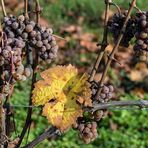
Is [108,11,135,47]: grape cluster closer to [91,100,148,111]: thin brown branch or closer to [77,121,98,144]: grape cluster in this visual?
[91,100,148,111]: thin brown branch

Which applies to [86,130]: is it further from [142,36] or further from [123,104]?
[142,36]

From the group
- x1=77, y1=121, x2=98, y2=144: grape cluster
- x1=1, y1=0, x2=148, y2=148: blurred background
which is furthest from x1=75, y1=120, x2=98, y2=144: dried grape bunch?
x1=1, y1=0, x2=148, y2=148: blurred background

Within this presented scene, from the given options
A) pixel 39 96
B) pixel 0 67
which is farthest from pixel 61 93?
pixel 0 67

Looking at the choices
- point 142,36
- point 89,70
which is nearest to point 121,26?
point 142,36

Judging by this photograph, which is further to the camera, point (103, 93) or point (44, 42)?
point (103, 93)

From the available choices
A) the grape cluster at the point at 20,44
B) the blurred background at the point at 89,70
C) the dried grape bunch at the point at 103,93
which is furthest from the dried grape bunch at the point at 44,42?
the blurred background at the point at 89,70

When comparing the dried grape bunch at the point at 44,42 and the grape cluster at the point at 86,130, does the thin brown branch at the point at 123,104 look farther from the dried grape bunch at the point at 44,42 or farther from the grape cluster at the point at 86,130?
the dried grape bunch at the point at 44,42

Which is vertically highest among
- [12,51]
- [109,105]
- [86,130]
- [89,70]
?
[12,51]
